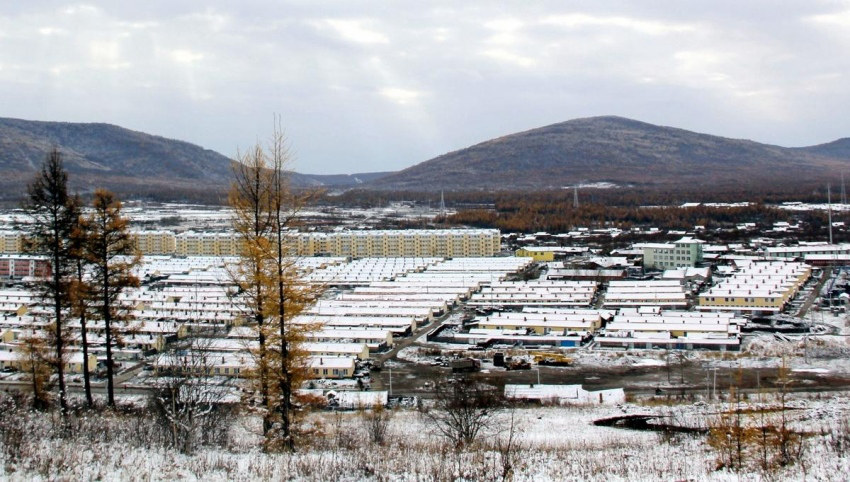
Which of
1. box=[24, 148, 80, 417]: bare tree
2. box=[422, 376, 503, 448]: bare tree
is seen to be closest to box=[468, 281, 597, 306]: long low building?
box=[422, 376, 503, 448]: bare tree

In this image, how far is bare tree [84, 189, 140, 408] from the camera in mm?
5855

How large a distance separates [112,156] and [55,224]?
103 metres

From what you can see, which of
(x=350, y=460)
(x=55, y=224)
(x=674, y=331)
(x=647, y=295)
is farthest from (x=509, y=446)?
(x=647, y=295)

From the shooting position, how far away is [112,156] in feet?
329

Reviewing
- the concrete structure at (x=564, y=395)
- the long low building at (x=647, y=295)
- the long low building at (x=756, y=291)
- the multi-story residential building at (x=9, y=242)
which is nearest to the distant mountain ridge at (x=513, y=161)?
the multi-story residential building at (x=9, y=242)

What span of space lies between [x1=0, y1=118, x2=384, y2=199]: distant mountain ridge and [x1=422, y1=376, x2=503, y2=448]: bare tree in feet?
241

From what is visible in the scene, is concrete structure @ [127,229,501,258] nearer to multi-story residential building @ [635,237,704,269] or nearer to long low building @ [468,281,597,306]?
multi-story residential building @ [635,237,704,269]

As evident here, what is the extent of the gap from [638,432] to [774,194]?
5313 cm

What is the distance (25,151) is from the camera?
8731cm

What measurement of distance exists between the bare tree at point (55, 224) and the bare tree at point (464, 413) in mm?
3094

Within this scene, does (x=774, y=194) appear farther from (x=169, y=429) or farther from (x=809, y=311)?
(x=169, y=429)

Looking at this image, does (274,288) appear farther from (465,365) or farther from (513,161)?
(513,161)

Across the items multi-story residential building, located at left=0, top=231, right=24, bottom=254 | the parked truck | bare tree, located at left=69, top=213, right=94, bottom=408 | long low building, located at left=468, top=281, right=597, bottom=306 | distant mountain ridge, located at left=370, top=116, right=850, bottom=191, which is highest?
distant mountain ridge, located at left=370, top=116, right=850, bottom=191

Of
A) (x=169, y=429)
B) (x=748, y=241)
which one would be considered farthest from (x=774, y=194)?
(x=169, y=429)
